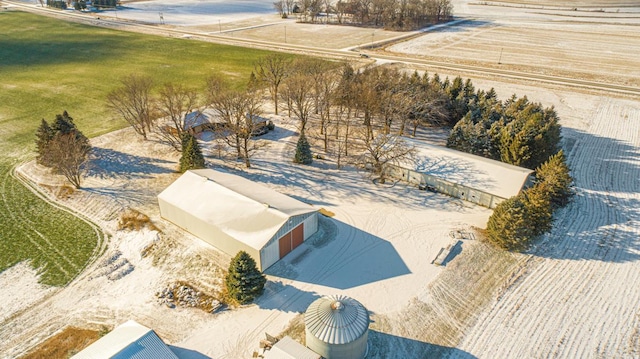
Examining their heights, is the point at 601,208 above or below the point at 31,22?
below

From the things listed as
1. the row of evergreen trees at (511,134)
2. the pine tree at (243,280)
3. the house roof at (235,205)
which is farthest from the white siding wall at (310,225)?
the row of evergreen trees at (511,134)

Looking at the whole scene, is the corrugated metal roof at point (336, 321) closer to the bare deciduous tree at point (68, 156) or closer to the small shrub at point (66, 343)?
the small shrub at point (66, 343)

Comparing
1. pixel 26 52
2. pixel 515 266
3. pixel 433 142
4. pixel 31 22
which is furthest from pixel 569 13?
pixel 31 22

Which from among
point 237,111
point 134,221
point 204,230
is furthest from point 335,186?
point 134,221

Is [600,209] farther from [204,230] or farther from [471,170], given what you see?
[204,230]

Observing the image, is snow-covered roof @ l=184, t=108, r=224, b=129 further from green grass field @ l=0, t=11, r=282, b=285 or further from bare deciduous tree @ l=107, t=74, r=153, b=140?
green grass field @ l=0, t=11, r=282, b=285

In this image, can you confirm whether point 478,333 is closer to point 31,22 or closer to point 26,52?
point 26,52

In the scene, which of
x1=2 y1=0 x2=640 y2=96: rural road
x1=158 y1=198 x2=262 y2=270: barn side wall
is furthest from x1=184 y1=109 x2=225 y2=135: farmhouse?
x1=2 y1=0 x2=640 y2=96: rural road
